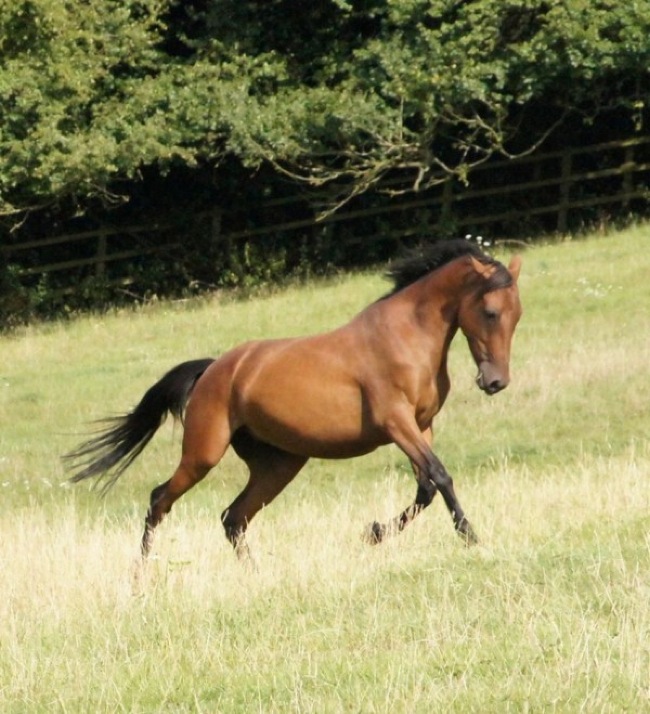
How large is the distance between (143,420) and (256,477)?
1.04 metres

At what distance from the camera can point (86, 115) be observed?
2439cm

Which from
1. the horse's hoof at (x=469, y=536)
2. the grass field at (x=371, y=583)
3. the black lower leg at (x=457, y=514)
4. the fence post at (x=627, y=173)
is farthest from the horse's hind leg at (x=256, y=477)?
the fence post at (x=627, y=173)

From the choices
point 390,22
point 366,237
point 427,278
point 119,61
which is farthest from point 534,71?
point 427,278

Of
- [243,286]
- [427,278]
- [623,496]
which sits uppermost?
[427,278]

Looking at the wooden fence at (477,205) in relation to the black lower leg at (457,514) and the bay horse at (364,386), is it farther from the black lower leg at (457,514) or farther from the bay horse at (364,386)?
the black lower leg at (457,514)

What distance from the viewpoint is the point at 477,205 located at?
2717 centimetres

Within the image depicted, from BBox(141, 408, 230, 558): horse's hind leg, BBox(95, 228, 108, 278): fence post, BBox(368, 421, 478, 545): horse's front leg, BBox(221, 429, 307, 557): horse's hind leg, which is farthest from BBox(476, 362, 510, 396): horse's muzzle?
BBox(95, 228, 108, 278): fence post

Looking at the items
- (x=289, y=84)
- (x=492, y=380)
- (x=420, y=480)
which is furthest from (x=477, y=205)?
(x=420, y=480)

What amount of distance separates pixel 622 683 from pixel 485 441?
903 cm

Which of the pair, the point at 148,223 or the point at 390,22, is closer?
the point at 390,22

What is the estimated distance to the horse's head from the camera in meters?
9.09

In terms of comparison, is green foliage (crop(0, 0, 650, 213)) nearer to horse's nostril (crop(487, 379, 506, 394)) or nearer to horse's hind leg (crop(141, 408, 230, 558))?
horse's hind leg (crop(141, 408, 230, 558))

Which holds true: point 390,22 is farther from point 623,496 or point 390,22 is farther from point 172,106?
point 623,496

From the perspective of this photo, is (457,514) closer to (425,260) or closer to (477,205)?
(425,260)
